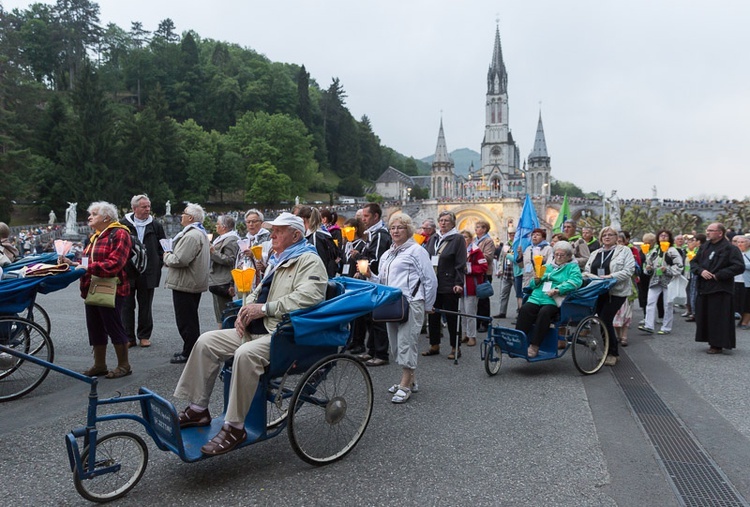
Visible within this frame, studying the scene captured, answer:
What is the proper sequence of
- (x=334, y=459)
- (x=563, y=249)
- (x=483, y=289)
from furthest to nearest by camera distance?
(x=483, y=289) < (x=563, y=249) < (x=334, y=459)

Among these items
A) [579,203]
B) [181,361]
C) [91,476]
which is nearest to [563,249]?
[181,361]

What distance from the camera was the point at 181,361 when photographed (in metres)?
6.97

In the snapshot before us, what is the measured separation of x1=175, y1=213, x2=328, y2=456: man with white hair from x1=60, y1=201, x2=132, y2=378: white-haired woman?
2.20 meters

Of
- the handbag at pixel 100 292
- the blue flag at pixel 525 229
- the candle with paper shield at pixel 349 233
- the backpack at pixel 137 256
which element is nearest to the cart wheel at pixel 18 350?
the handbag at pixel 100 292

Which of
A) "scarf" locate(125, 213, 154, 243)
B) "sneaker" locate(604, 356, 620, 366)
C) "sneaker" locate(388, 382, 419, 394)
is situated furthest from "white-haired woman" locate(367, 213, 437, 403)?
"scarf" locate(125, 213, 154, 243)

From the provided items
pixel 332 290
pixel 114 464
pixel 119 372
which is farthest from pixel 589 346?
pixel 119 372

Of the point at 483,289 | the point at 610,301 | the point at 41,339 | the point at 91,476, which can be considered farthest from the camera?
the point at 483,289

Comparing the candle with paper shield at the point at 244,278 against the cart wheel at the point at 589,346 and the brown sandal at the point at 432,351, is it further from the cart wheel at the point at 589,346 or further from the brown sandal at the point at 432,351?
→ the cart wheel at the point at 589,346

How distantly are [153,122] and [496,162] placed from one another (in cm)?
9622

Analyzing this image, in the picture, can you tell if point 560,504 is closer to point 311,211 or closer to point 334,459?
point 334,459

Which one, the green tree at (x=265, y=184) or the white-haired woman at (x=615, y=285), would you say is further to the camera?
the green tree at (x=265, y=184)

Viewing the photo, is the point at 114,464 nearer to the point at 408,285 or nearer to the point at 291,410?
the point at 291,410

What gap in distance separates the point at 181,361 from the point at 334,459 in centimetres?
364

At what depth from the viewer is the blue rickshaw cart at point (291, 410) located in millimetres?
3371
